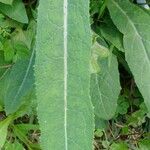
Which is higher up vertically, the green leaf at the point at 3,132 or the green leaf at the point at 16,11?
the green leaf at the point at 16,11

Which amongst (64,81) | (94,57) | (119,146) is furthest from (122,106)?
(64,81)

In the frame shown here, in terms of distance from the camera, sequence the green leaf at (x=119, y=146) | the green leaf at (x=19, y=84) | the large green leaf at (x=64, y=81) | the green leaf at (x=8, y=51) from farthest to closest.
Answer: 1. the green leaf at (x=119, y=146)
2. the green leaf at (x=8, y=51)
3. the green leaf at (x=19, y=84)
4. the large green leaf at (x=64, y=81)

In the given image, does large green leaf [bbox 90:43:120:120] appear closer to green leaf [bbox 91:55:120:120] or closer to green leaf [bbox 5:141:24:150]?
green leaf [bbox 91:55:120:120]

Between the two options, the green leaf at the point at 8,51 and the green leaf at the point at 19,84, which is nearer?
the green leaf at the point at 19,84

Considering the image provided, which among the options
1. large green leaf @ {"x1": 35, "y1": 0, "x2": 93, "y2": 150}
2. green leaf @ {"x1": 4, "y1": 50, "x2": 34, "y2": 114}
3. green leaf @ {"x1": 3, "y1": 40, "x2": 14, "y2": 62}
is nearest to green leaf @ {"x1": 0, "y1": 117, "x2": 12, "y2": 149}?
green leaf @ {"x1": 4, "y1": 50, "x2": 34, "y2": 114}

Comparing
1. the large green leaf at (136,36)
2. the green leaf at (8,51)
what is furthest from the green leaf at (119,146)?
the green leaf at (8,51)

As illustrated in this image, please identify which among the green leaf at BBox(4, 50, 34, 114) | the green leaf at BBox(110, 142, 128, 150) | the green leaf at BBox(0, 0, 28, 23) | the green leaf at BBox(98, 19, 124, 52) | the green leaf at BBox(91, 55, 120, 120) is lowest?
the green leaf at BBox(110, 142, 128, 150)

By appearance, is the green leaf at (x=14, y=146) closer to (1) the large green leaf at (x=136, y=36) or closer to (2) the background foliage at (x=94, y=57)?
(2) the background foliage at (x=94, y=57)
